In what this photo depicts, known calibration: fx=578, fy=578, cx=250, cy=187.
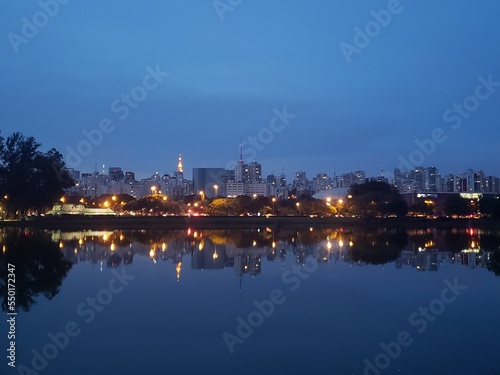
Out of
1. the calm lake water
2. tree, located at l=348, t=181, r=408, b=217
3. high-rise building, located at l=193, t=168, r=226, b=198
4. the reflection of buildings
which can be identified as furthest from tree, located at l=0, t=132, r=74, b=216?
high-rise building, located at l=193, t=168, r=226, b=198

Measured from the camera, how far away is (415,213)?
68000 mm

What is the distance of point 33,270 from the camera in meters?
14.0

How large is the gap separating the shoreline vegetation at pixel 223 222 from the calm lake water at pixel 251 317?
23.3m

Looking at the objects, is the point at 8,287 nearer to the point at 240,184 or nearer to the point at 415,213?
the point at 415,213

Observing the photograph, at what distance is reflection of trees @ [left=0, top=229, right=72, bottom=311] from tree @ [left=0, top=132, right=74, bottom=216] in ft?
64.2

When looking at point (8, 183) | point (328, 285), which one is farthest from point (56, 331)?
point (8, 183)

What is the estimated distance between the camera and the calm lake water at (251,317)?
21.5 feet

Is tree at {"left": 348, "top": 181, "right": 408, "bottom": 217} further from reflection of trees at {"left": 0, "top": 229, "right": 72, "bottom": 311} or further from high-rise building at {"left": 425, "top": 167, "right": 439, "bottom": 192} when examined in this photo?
high-rise building at {"left": 425, "top": 167, "right": 439, "bottom": 192}

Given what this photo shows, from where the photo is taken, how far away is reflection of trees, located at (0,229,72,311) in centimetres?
1073

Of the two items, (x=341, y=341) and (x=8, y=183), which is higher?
(x=8, y=183)

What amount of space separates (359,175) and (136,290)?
11994 cm

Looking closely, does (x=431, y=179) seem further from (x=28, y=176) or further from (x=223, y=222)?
(x=28, y=176)

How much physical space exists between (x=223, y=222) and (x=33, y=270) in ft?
101

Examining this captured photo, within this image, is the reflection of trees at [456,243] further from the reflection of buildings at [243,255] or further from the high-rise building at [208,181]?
the high-rise building at [208,181]
